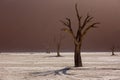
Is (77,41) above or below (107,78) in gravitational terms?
above

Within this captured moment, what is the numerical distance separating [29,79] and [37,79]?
14.3 inches

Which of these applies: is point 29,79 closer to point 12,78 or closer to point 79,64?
point 12,78

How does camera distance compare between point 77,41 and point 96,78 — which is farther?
point 77,41

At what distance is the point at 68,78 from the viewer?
1609 cm

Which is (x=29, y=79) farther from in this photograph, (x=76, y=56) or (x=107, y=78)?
(x=76, y=56)

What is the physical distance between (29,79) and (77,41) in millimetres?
8671

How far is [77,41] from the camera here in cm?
2395

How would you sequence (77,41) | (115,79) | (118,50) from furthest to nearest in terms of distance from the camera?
(118,50) < (77,41) < (115,79)

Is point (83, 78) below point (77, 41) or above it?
below

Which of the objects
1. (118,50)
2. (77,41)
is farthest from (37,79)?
(118,50)

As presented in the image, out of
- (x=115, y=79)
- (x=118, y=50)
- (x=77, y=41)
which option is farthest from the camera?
(x=118, y=50)

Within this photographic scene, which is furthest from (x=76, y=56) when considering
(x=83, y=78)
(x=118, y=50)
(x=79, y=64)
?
(x=118, y=50)

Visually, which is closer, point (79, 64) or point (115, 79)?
point (115, 79)

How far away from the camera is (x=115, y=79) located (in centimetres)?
1555
